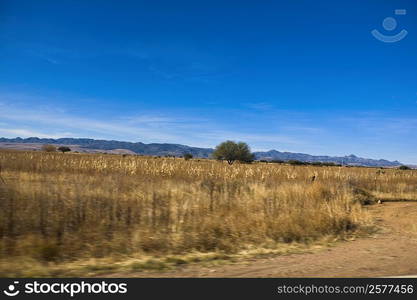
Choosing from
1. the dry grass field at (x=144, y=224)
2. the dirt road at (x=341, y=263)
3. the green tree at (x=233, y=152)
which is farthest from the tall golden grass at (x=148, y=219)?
the green tree at (x=233, y=152)

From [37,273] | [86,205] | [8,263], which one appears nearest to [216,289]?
[37,273]

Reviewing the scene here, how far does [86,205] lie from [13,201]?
70.6 inches


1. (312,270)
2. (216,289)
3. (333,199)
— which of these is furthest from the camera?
(333,199)

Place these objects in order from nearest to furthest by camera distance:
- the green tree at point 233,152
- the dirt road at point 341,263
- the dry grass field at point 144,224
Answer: the dirt road at point 341,263, the dry grass field at point 144,224, the green tree at point 233,152

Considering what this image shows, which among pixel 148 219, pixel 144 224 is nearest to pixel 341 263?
pixel 144 224

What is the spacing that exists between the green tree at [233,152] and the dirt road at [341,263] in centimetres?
5240

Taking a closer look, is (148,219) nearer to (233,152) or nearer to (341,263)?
(341,263)

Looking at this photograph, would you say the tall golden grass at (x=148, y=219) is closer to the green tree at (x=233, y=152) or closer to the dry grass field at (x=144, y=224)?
the dry grass field at (x=144, y=224)

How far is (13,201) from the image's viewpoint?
10.2 m

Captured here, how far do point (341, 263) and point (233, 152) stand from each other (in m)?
56.0

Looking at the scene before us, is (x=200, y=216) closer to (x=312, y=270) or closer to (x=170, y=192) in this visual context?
(x=170, y=192)

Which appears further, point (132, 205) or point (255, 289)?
point (132, 205)

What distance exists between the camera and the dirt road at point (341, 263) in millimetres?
6977

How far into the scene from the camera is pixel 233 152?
6397 cm
